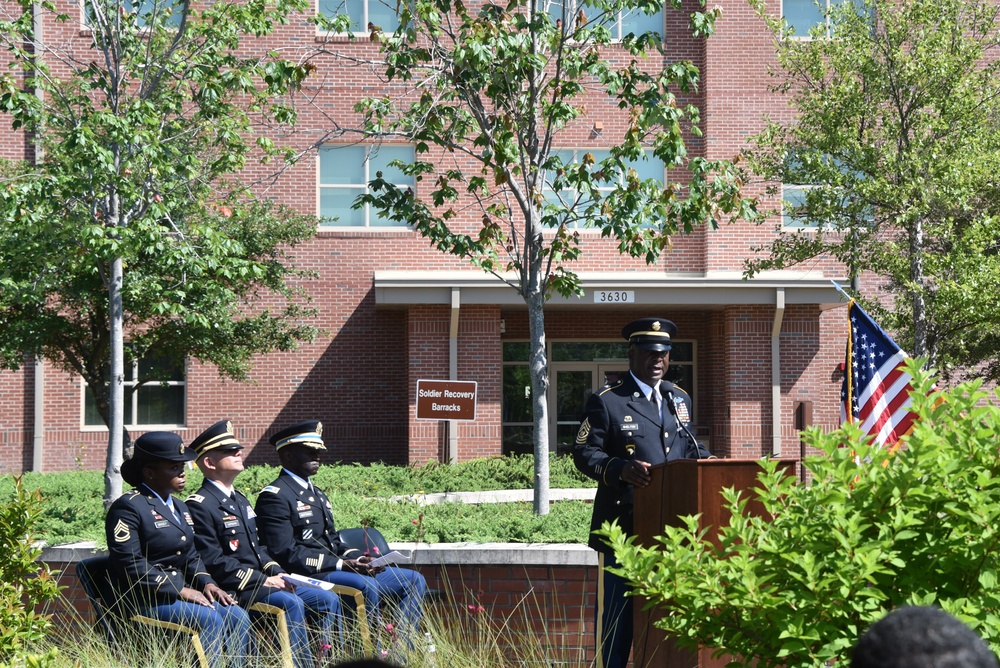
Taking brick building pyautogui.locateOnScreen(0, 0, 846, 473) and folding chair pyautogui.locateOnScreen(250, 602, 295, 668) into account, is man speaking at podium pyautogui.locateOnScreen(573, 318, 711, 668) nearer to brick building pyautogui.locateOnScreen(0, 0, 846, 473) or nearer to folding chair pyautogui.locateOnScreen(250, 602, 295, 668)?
folding chair pyautogui.locateOnScreen(250, 602, 295, 668)

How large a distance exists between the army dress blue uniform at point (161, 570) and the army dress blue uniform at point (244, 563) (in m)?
0.20

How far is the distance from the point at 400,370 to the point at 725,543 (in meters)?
18.9

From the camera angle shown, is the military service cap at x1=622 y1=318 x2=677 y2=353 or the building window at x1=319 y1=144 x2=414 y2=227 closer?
the military service cap at x1=622 y1=318 x2=677 y2=353

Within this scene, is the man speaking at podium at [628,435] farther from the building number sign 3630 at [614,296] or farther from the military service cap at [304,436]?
the building number sign 3630 at [614,296]

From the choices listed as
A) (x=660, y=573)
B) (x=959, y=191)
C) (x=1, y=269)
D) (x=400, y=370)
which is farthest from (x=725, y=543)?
(x=400, y=370)

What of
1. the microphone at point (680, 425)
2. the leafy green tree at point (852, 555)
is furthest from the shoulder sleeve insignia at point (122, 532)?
the leafy green tree at point (852, 555)

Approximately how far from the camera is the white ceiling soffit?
20.4 meters

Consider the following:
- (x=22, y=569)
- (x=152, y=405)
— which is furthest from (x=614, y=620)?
(x=152, y=405)

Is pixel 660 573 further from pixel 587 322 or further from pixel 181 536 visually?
pixel 587 322

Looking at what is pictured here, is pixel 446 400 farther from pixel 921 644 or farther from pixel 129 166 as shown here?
pixel 921 644

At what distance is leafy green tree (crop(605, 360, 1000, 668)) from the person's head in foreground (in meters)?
1.39

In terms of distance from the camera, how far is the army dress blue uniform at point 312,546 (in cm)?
675

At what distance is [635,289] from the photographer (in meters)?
20.6

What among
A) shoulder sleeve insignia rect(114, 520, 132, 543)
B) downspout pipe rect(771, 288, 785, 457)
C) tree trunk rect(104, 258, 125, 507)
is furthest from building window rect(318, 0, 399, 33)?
shoulder sleeve insignia rect(114, 520, 132, 543)
